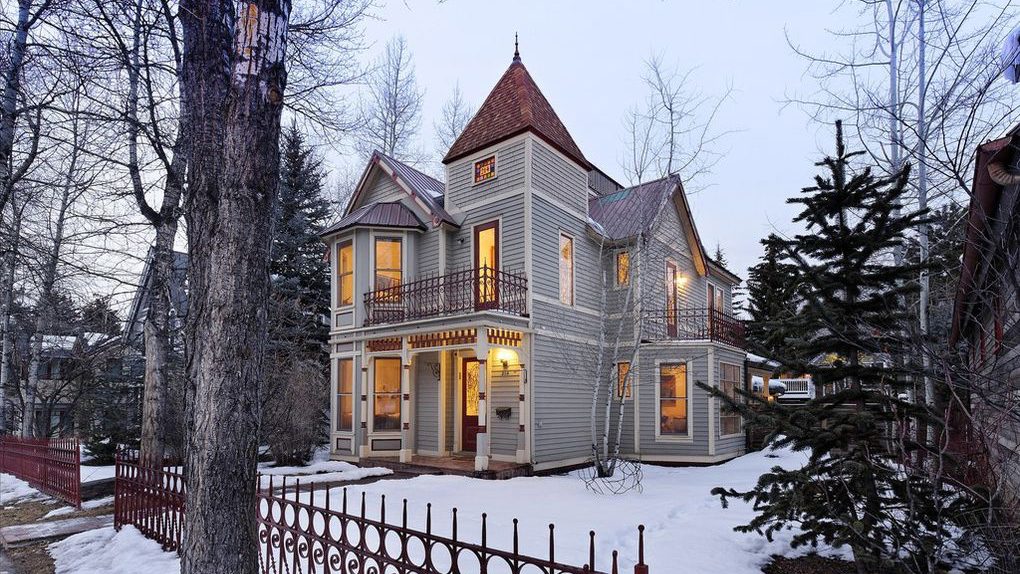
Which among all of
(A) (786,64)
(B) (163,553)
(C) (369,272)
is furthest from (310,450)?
(A) (786,64)

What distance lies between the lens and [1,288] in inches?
571

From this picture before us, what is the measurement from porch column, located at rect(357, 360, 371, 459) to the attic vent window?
573 cm

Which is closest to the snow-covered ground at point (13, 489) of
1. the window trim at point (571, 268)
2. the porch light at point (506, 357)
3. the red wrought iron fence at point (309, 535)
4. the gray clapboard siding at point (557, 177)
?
the red wrought iron fence at point (309, 535)

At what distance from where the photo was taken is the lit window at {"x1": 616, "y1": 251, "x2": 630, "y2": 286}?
53.8ft

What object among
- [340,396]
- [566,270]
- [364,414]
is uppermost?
[566,270]

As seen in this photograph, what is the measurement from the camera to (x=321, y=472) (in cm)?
1292

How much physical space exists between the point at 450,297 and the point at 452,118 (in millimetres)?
19282

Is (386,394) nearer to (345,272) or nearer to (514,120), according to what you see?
(345,272)

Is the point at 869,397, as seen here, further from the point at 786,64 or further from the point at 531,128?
the point at 531,128

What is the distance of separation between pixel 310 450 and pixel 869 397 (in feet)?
45.7

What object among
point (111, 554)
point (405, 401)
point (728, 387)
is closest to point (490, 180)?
point (405, 401)

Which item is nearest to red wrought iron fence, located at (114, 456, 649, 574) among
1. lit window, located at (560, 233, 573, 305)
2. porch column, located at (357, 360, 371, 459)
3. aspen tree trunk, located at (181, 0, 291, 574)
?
aspen tree trunk, located at (181, 0, 291, 574)

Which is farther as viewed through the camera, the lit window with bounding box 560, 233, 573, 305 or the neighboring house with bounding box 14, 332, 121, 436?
the neighboring house with bounding box 14, 332, 121, 436

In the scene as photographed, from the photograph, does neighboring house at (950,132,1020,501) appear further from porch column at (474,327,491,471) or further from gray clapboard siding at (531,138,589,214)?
gray clapboard siding at (531,138,589,214)
